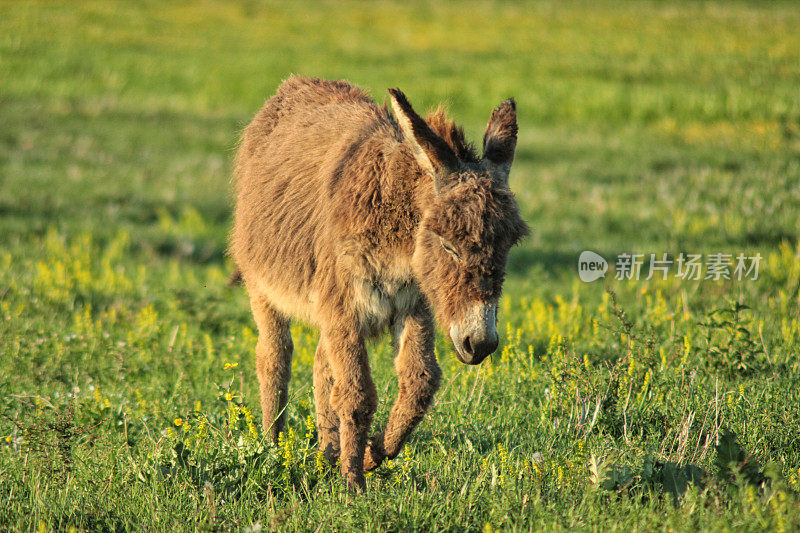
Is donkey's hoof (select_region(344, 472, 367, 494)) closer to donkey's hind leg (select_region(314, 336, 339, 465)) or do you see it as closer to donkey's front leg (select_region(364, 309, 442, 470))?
donkey's front leg (select_region(364, 309, 442, 470))

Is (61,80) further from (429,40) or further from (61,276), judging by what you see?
(61,276)

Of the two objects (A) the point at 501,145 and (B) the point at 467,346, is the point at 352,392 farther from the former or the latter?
(A) the point at 501,145

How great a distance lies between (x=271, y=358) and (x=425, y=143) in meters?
2.23

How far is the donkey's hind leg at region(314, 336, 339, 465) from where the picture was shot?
5125mm

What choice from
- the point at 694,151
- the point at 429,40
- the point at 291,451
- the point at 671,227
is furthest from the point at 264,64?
the point at 291,451

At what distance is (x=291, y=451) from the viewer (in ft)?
15.5

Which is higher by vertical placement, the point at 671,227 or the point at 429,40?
the point at 429,40

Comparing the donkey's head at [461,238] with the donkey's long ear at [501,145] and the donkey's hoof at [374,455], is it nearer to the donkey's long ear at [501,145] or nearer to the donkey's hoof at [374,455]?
the donkey's long ear at [501,145]

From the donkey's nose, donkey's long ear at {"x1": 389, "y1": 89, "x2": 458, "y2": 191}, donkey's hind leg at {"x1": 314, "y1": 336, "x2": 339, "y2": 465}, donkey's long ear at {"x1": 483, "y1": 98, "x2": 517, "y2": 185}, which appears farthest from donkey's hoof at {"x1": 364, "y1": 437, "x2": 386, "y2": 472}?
donkey's long ear at {"x1": 483, "y1": 98, "x2": 517, "y2": 185}

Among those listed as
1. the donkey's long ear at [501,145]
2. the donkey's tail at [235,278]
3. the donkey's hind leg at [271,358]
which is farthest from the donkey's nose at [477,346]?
the donkey's tail at [235,278]

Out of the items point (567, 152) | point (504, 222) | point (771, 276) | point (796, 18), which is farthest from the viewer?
point (796, 18)

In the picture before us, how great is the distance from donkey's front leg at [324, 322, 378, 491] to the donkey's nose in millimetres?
720

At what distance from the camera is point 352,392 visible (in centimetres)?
449

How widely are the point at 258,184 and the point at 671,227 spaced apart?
7.56 meters
